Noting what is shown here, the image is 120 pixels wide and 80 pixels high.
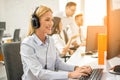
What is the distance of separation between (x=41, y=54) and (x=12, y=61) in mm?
190

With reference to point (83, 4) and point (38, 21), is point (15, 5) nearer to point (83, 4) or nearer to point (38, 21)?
point (83, 4)

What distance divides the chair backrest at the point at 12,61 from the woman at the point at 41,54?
0.21ft

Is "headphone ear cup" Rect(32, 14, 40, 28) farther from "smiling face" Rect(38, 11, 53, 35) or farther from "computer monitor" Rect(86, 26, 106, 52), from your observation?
"computer monitor" Rect(86, 26, 106, 52)

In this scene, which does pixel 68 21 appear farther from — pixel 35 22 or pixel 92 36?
pixel 35 22

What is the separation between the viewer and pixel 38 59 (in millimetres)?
1459

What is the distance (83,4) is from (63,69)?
419cm

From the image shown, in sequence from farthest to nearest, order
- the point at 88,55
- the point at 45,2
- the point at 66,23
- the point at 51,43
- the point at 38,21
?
1. the point at 45,2
2. the point at 66,23
3. the point at 88,55
4. the point at 51,43
5. the point at 38,21

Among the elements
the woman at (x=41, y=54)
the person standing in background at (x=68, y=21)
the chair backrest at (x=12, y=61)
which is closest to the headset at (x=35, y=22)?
the woman at (x=41, y=54)

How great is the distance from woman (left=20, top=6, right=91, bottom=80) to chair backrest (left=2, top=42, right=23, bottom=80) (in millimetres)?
65

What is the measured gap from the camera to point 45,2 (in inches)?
266

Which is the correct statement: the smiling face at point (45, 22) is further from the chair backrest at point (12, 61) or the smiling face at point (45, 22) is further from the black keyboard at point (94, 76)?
the black keyboard at point (94, 76)

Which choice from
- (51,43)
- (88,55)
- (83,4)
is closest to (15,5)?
(83,4)

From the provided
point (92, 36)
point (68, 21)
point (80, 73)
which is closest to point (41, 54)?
point (80, 73)

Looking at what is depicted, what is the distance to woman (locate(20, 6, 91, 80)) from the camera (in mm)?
1347
